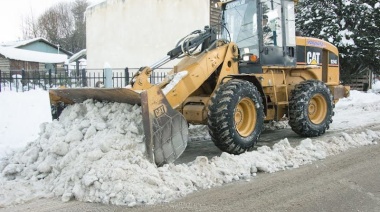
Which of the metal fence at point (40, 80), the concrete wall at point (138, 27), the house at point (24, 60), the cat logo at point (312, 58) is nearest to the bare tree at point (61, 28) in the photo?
the house at point (24, 60)

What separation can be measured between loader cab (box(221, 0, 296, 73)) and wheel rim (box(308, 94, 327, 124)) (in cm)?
80

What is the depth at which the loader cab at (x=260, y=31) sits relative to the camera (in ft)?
23.0

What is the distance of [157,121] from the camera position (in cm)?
509

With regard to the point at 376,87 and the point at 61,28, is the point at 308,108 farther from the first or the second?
the point at 61,28

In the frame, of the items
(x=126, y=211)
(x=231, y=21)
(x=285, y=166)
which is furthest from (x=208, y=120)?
(x=231, y=21)

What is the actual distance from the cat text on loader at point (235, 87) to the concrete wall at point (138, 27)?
1245cm

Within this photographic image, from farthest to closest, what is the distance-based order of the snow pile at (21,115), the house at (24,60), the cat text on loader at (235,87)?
the house at (24,60), the snow pile at (21,115), the cat text on loader at (235,87)

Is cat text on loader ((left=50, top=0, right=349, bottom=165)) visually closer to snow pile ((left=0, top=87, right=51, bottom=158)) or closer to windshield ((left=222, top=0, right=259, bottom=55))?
windshield ((left=222, top=0, right=259, bottom=55))

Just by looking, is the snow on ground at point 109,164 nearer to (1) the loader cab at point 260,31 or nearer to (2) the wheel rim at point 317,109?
(2) the wheel rim at point 317,109

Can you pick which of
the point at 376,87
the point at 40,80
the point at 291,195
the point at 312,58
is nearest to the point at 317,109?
the point at 312,58

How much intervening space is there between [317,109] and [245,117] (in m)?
2.26

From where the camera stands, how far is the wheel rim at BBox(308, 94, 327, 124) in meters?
7.72

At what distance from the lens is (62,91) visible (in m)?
5.96

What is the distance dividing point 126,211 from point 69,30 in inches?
2324
